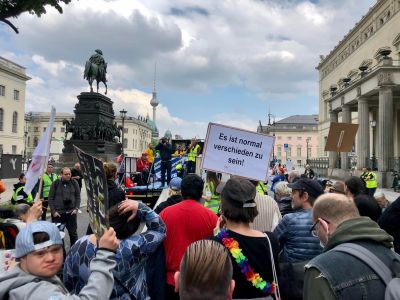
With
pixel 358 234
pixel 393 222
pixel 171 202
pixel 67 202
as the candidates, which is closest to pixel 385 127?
pixel 67 202

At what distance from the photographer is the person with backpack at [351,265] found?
2029 millimetres

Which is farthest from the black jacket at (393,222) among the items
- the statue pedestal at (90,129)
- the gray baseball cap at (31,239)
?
the statue pedestal at (90,129)

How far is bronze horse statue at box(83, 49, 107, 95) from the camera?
101ft

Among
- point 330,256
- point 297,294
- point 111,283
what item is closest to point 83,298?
point 111,283

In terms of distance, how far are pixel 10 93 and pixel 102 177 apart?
75.4 m

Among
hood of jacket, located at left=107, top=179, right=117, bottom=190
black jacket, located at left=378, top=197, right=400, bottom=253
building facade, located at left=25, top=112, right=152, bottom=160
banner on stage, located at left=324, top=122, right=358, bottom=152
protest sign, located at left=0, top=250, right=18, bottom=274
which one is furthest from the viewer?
building facade, located at left=25, top=112, right=152, bottom=160

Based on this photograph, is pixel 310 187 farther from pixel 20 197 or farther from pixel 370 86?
pixel 370 86

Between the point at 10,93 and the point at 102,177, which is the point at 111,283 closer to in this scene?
the point at 102,177

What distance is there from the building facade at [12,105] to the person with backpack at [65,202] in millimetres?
65179

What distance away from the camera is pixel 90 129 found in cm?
2766

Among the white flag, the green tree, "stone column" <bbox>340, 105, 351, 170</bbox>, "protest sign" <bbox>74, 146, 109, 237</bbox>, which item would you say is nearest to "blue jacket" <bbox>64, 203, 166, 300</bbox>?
"protest sign" <bbox>74, 146, 109, 237</bbox>

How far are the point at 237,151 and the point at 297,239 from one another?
2.04 m

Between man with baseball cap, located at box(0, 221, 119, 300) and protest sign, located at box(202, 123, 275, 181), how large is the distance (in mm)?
3203

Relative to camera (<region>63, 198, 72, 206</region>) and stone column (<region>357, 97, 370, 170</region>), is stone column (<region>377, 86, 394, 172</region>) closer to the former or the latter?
stone column (<region>357, 97, 370, 170</region>)
